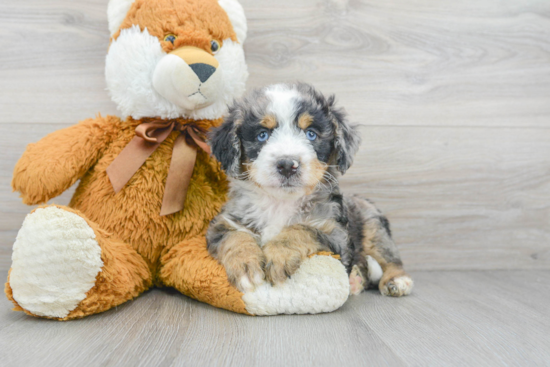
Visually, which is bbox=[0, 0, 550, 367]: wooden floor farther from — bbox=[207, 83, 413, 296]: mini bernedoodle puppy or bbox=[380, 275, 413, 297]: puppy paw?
bbox=[207, 83, 413, 296]: mini bernedoodle puppy

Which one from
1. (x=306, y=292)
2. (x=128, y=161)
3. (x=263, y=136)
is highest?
(x=263, y=136)

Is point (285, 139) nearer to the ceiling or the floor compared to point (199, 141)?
nearer to the ceiling

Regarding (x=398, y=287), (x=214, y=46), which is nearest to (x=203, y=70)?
(x=214, y=46)

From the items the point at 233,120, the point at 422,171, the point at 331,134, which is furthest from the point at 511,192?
the point at 233,120

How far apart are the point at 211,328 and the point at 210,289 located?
8.1 inches

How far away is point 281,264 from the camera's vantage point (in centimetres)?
168

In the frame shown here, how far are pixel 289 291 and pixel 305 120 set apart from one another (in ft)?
2.28

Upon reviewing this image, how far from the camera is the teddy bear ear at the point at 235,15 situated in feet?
7.09

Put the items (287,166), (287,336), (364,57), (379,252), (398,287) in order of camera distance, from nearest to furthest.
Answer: (287,336)
(287,166)
(398,287)
(379,252)
(364,57)

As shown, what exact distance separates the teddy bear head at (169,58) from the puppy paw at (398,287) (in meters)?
1.22

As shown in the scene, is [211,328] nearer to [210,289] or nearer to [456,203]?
[210,289]

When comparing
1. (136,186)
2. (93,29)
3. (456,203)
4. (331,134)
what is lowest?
(456,203)

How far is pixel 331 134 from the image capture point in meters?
1.90

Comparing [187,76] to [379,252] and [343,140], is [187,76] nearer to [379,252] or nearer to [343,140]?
[343,140]
